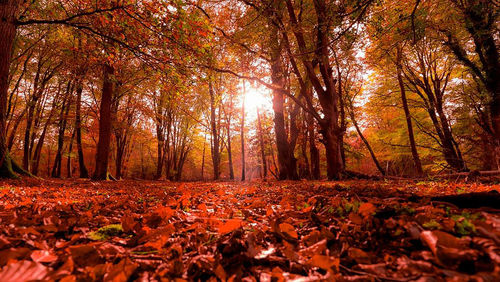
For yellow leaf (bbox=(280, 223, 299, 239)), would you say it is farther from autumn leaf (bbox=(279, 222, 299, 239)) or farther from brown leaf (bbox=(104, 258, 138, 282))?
brown leaf (bbox=(104, 258, 138, 282))

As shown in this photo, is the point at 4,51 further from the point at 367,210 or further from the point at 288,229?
the point at 367,210

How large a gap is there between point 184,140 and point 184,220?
24.6m

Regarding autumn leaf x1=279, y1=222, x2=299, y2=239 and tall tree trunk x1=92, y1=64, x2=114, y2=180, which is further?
tall tree trunk x1=92, y1=64, x2=114, y2=180

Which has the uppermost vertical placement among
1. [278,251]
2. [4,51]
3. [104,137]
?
[4,51]

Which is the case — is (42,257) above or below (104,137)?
below

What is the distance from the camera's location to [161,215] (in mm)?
1471

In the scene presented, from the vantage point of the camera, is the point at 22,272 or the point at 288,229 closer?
the point at 22,272

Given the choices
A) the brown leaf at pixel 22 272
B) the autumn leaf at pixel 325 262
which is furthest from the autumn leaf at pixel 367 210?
the brown leaf at pixel 22 272

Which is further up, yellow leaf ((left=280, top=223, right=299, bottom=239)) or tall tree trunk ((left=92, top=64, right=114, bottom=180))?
tall tree trunk ((left=92, top=64, right=114, bottom=180))

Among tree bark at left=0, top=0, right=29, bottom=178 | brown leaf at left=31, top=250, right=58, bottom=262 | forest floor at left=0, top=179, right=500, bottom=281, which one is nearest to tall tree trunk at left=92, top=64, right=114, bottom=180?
tree bark at left=0, top=0, right=29, bottom=178

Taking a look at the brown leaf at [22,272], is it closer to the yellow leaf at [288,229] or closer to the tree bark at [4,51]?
the yellow leaf at [288,229]

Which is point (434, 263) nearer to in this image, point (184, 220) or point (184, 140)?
point (184, 220)

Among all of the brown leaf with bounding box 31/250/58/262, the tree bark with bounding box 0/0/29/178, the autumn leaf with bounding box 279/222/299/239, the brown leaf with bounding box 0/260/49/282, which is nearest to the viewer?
the brown leaf with bounding box 0/260/49/282

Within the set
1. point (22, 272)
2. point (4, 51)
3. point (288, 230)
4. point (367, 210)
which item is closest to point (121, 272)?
point (22, 272)
